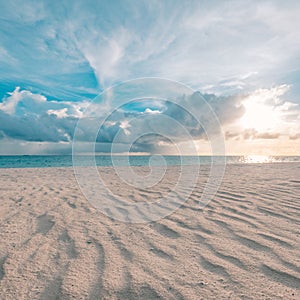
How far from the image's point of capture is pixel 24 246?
3.26m

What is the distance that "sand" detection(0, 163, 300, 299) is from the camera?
2297mm

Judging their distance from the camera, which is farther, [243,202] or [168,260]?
[243,202]

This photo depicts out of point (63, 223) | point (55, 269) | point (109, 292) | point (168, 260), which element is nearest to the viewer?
point (109, 292)

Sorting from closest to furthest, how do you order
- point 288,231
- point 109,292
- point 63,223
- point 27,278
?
point 109,292 < point 27,278 < point 288,231 < point 63,223

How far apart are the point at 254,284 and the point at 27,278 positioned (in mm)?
2490

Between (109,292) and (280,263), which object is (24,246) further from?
(280,263)

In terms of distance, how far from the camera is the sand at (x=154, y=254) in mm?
2297

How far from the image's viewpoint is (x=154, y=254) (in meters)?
3.05

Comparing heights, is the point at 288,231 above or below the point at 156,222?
above

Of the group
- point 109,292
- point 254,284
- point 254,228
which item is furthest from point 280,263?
point 109,292

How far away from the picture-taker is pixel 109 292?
2.27 metres

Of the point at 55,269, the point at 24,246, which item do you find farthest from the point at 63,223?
the point at 55,269

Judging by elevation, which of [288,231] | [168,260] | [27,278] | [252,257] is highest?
[288,231]

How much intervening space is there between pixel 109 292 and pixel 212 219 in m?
2.70
